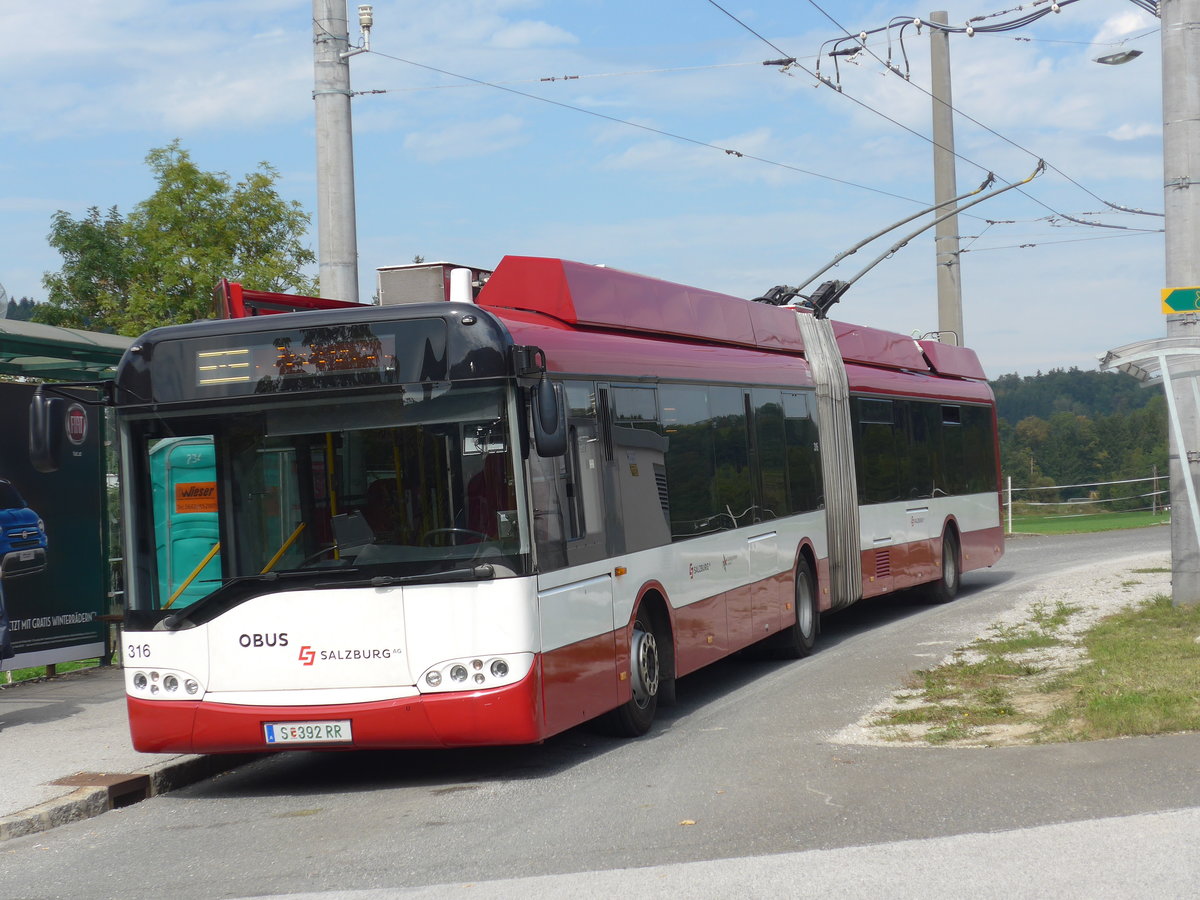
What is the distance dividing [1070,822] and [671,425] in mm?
5225

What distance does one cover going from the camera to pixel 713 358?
12625mm

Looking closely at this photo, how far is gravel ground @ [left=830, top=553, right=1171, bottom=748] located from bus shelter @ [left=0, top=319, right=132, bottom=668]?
6625 millimetres

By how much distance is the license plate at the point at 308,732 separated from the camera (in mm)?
8406

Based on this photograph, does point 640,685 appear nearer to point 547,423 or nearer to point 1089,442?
point 547,423

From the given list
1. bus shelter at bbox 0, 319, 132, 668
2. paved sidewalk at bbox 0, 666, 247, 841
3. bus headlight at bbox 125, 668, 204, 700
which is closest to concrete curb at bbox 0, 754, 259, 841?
paved sidewalk at bbox 0, 666, 247, 841

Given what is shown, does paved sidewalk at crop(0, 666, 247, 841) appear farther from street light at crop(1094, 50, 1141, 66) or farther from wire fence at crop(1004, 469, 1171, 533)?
wire fence at crop(1004, 469, 1171, 533)

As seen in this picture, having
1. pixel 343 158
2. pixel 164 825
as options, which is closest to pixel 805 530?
pixel 343 158

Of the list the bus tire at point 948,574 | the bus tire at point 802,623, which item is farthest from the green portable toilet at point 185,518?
the bus tire at point 948,574

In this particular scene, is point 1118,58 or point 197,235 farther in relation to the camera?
point 197,235

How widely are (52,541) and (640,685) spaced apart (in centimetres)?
596

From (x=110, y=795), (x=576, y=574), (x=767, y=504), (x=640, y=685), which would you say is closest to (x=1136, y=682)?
(x=640, y=685)

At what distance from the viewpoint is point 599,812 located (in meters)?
7.53

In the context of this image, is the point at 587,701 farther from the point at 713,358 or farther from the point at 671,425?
the point at 713,358

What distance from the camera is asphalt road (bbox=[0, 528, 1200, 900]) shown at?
645 cm
